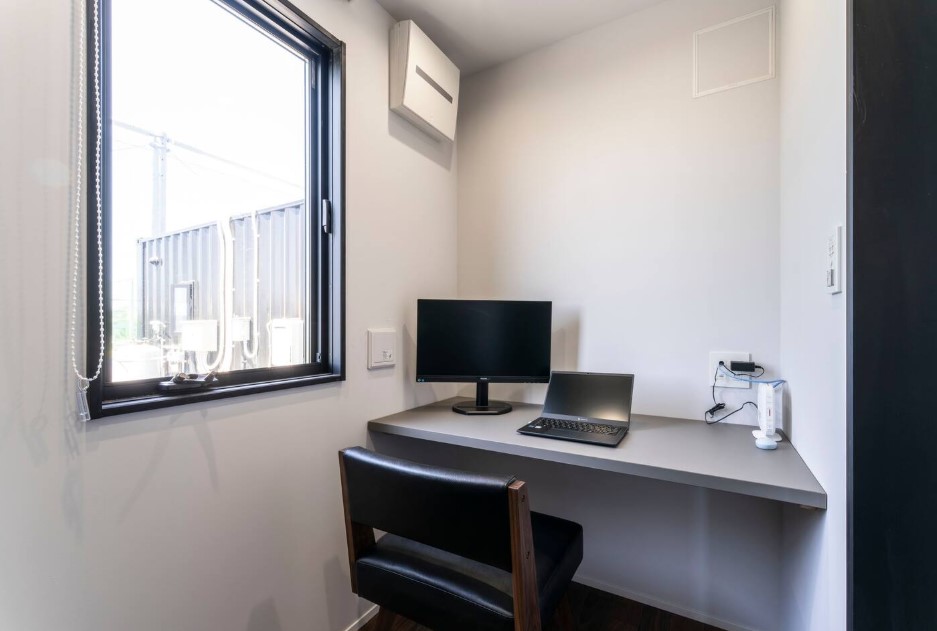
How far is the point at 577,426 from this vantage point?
1525 millimetres

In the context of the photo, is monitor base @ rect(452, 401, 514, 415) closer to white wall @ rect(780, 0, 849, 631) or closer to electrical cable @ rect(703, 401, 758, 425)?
electrical cable @ rect(703, 401, 758, 425)

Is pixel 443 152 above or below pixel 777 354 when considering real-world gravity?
above

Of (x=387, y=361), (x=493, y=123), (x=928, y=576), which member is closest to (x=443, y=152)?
(x=493, y=123)

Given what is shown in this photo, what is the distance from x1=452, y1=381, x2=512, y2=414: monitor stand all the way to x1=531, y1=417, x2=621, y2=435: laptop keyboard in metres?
0.25

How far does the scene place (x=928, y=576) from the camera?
2.34 ft

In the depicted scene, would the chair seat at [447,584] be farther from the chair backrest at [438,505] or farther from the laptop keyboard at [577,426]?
the laptop keyboard at [577,426]

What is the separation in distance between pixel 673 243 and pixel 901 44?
993 mm

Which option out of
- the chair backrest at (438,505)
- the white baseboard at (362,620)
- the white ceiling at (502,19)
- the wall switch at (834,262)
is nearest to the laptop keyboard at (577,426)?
the chair backrest at (438,505)

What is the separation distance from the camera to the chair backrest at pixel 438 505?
896 millimetres

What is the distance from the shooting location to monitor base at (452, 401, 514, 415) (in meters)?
1.79

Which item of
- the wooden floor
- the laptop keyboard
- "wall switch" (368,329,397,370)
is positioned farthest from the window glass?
the wooden floor

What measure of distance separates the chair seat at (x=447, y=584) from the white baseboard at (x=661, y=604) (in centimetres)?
74

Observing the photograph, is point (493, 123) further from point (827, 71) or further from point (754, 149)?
point (827, 71)

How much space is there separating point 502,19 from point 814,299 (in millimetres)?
1632
